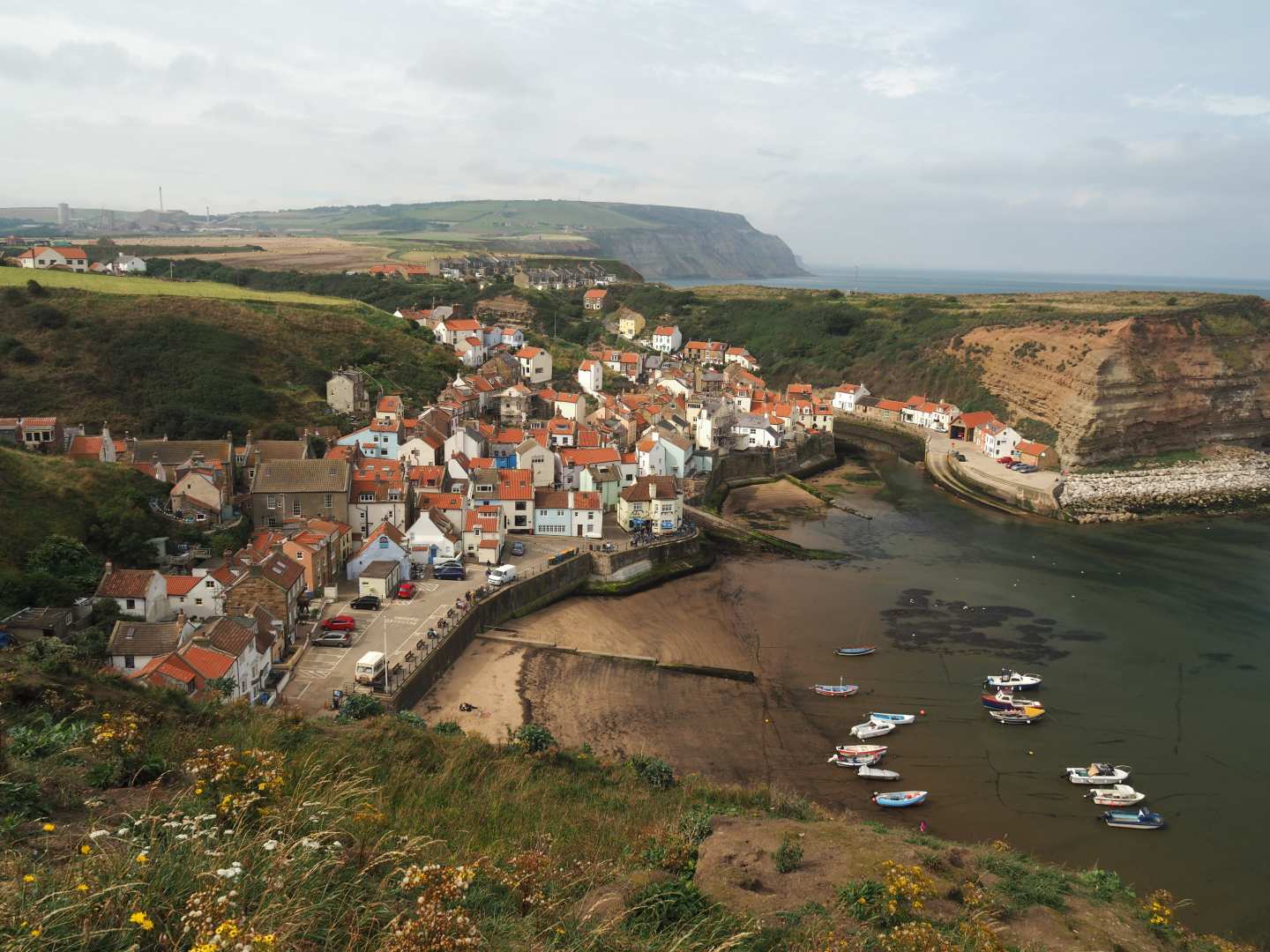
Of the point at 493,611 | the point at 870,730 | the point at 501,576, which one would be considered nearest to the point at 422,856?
the point at 870,730

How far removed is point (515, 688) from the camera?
21.7m

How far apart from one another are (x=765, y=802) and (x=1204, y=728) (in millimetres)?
14891

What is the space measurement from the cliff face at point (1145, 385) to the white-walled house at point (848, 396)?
11566mm

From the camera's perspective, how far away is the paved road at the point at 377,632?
19.1m

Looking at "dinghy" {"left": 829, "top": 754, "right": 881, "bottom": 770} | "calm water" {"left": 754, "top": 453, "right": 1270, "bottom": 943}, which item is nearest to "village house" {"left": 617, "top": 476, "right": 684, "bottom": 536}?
"calm water" {"left": 754, "top": 453, "right": 1270, "bottom": 943}

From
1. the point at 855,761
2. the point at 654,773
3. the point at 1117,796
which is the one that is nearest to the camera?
the point at 654,773

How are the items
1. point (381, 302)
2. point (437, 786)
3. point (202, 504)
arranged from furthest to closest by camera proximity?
point (381, 302), point (202, 504), point (437, 786)

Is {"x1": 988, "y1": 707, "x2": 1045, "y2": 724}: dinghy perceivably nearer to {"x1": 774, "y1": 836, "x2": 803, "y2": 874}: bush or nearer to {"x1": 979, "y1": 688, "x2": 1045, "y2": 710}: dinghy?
{"x1": 979, "y1": 688, "x2": 1045, "y2": 710}: dinghy

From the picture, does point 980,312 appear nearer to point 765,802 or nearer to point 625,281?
point 625,281

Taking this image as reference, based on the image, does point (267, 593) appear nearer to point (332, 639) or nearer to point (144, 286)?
point (332, 639)

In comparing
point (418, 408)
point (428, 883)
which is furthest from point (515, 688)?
point (418, 408)

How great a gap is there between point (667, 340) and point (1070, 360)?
38060 mm

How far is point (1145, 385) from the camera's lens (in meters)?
53.5

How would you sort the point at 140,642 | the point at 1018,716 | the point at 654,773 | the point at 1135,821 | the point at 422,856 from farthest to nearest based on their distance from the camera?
the point at 1018,716 → the point at 140,642 → the point at 1135,821 → the point at 654,773 → the point at 422,856
